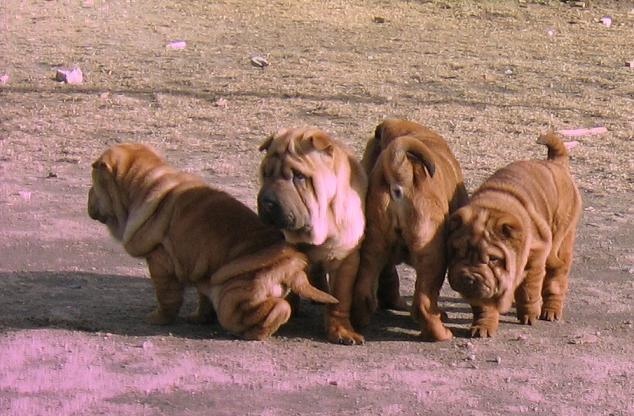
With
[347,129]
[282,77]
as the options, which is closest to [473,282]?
[347,129]

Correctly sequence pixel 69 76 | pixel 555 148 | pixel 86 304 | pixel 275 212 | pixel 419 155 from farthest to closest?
pixel 69 76 < pixel 555 148 < pixel 86 304 < pixel 419 155 < pixel 275 212

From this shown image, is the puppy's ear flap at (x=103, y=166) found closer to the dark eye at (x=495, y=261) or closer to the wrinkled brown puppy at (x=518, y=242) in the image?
the wrinkled brown puppy at (x=518, y=242)

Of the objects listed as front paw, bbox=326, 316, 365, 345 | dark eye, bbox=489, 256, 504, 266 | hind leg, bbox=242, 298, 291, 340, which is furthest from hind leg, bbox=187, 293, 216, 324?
dark eye, bbox=489, 256, 504, 266

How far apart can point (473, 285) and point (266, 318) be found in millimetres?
1141

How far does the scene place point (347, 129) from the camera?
1239 cm

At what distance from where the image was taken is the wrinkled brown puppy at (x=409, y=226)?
6656 millimetres

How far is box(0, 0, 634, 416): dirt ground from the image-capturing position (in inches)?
238

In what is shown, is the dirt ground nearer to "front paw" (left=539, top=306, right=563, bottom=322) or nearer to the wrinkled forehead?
"front paw" (left=539, top=306, right=563, bottom=322)

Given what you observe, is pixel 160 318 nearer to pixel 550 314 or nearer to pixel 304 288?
pixel 304 288

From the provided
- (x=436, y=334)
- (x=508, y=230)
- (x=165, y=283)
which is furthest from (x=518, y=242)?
(x=165, y=283)

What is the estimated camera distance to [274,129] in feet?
40.5

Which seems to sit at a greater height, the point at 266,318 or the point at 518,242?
the point at 518,242

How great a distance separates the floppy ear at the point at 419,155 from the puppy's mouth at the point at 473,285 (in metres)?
0.58

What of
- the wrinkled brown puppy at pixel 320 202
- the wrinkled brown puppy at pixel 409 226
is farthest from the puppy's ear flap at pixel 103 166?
the wrinkled brown puppy at pixel 409 226
